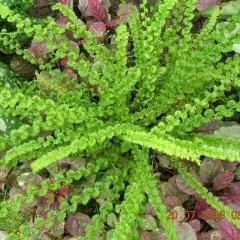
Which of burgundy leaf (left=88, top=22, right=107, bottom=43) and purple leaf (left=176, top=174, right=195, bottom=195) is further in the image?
burgundy leaf (left=88, top=22, right=107, bottom=43)

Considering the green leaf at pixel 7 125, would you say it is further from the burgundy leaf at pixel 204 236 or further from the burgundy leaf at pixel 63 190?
the burgundy leaf at pixel 204 236

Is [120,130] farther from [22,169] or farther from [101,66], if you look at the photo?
[22,169]

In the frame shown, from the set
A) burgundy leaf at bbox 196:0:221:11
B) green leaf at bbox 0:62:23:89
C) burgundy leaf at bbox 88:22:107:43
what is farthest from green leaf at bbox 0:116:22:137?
burgundy leaf at bbox 196:0:221:11

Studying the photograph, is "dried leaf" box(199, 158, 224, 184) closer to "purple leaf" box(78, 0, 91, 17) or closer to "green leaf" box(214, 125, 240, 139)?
"green leaf" box(214, 125, 240, 139)

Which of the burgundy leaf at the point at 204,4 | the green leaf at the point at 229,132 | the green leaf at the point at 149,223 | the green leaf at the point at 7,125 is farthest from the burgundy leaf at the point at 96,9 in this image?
the green leaf at the point at 149,223

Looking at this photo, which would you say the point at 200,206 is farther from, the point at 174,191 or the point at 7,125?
the point at 7,125

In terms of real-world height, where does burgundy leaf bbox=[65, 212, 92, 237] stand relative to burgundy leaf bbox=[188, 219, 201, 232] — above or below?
below

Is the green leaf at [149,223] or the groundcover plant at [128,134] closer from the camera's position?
the groundcover plant at [128,134]
